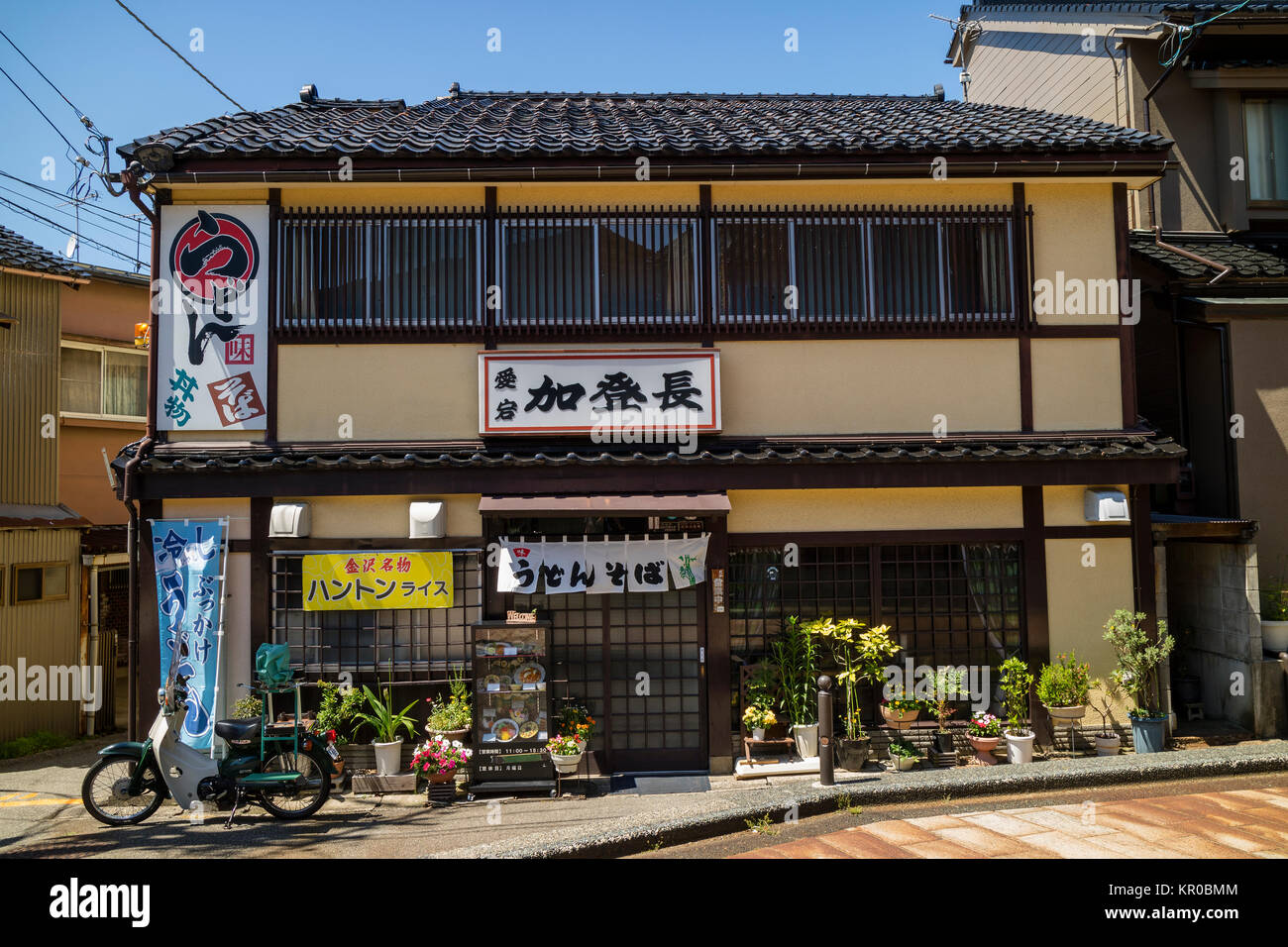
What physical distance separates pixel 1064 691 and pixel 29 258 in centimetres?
1796

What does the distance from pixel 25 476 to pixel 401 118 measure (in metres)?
9.12

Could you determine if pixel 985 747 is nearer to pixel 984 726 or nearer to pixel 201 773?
pixel 984 726

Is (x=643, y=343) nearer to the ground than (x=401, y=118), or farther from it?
nearer to the ground

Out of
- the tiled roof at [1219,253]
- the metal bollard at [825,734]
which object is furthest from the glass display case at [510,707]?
the tiled roof at [1219,253]

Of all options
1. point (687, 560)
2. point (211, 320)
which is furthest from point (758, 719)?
point (211, 320)

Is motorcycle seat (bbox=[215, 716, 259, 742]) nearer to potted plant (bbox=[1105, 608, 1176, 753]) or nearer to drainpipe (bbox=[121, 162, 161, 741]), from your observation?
drainpipe (bbox=[121, 162, 161, 741])

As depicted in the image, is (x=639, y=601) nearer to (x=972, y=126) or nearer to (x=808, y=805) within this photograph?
(x=808, y=805)

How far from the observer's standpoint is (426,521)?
10477 millimetres

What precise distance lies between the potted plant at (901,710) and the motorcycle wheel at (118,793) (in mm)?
8686

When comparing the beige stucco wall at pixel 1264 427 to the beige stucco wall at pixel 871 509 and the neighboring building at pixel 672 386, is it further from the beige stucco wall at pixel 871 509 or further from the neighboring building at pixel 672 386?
the beige stucco wall at pixel 871 509

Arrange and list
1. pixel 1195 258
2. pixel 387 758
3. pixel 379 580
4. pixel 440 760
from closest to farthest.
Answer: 1. pixel 440 760
2. pixel 387 758
3. pixel 379 580
4. pixel 1195 258

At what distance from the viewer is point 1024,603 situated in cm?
1100

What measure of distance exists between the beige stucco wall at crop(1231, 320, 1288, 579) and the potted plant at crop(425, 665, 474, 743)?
11.4 metres

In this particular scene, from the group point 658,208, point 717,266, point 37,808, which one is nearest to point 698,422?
point 717,266
